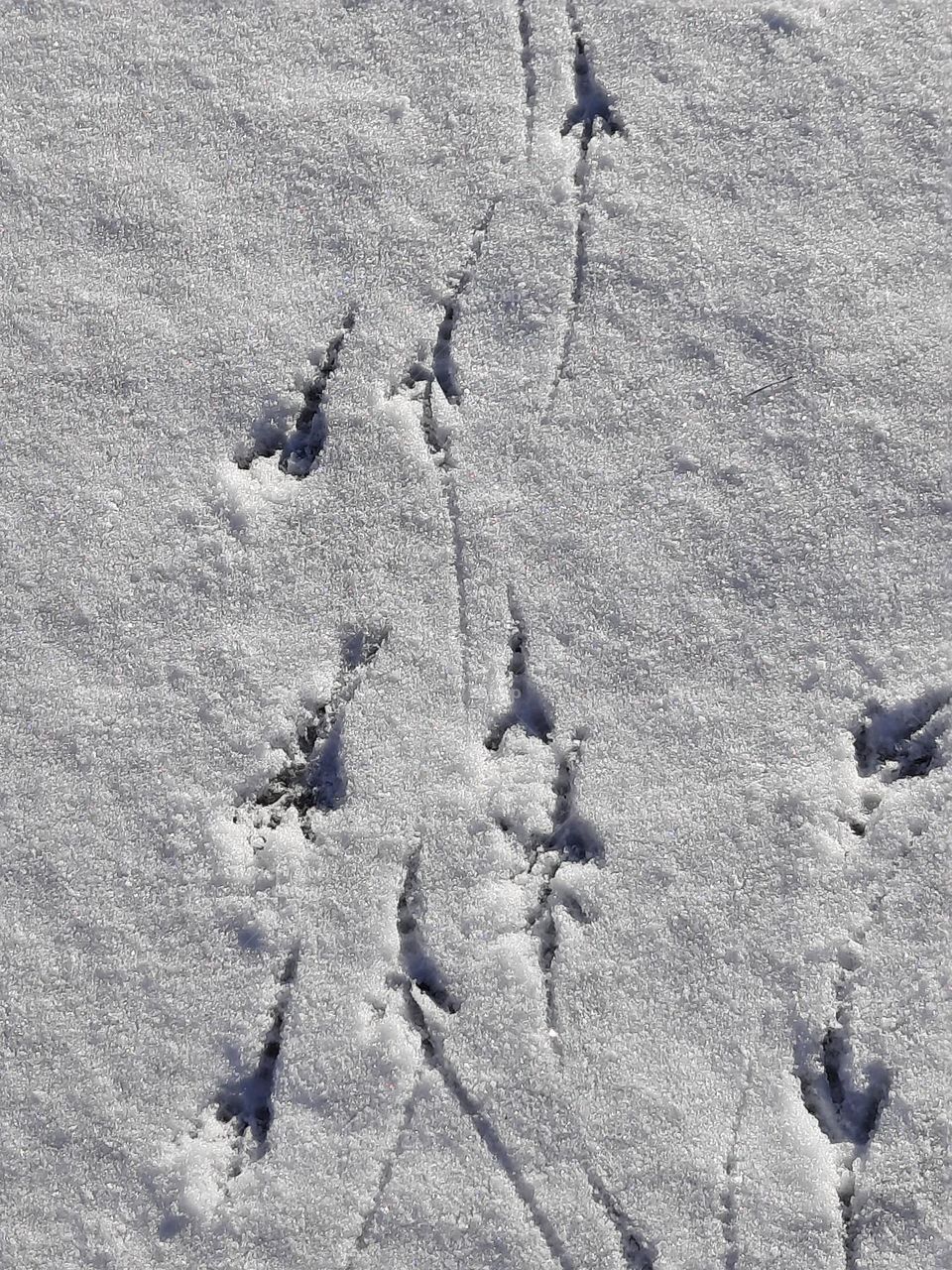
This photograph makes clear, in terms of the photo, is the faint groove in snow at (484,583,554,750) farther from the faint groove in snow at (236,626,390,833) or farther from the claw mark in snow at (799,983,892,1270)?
the claw mark in snow at (799,983,892,1270)

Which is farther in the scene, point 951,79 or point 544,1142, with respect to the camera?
point 951,79

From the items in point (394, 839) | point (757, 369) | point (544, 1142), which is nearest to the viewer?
point (544, 1142)

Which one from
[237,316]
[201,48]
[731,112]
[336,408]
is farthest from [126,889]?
[731,112]

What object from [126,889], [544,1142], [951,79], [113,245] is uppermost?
[951,79]

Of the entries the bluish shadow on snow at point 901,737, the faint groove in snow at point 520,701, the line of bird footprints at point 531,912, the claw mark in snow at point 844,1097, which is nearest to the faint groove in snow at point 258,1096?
the line of bird footprints at point 531,912

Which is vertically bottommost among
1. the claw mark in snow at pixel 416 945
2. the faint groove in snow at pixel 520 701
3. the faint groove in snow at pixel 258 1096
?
the faint groove in snow at pixel 258 1096

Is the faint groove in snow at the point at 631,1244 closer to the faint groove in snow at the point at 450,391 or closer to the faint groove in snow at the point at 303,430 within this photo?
the faint groove in snow at the point at 450,391

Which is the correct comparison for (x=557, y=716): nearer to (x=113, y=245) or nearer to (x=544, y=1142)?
(x=544, y=1142)
